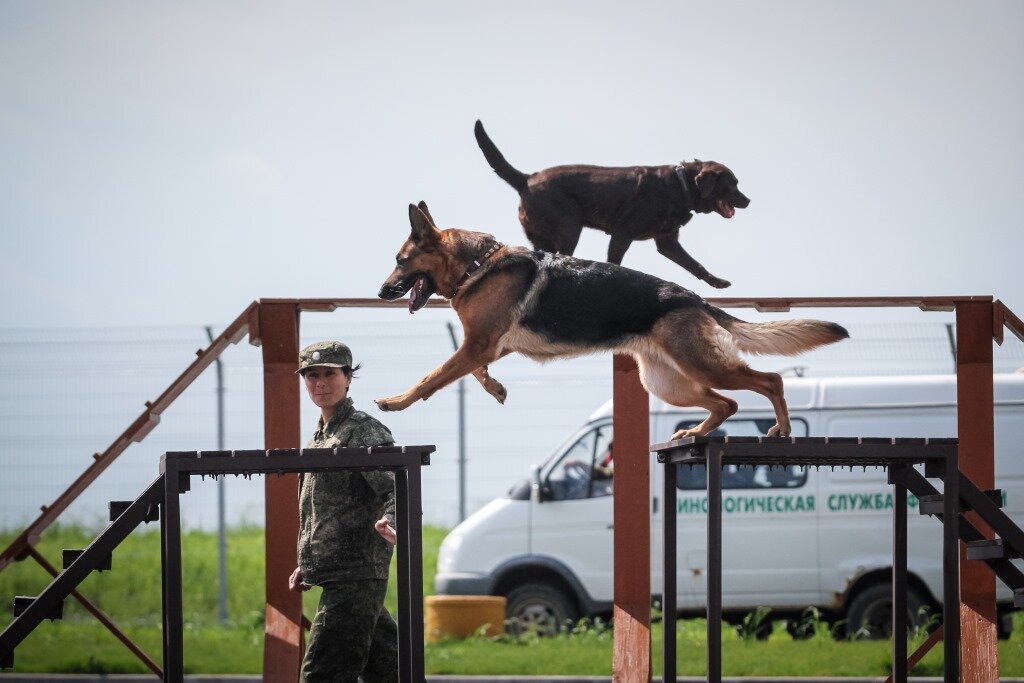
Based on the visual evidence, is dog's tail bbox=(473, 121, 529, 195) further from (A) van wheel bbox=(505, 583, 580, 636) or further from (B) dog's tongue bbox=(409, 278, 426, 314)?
(A) van wheel bbox=(505, 583, 580, 636)

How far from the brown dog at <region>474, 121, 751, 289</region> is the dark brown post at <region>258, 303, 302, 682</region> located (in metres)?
1.52

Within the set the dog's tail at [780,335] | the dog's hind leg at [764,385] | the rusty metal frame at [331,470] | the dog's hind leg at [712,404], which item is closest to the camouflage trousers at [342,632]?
the rusty metal frame at [331,470]

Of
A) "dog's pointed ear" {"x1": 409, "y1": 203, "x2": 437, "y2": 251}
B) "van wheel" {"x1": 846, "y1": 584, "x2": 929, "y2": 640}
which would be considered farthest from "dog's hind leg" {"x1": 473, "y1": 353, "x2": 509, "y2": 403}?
"van wheel" {"x1": 846, "y1": 584, "x2": 929, "y2": 640}

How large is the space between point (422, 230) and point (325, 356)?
808 mm

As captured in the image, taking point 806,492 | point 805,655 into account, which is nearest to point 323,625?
point 805,655

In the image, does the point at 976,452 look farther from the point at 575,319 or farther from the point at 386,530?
the point at 386,530

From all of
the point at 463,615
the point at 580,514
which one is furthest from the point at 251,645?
the point at 580,514

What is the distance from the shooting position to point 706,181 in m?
5.63

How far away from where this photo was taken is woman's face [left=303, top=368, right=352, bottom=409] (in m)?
5.63

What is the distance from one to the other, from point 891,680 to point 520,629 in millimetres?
5669

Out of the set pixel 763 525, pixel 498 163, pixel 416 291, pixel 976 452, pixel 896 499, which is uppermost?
pixel 498 163

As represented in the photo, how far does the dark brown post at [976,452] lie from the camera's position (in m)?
6.21

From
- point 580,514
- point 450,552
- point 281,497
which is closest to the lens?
point 281,497

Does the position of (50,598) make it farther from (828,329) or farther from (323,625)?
(828,329)
